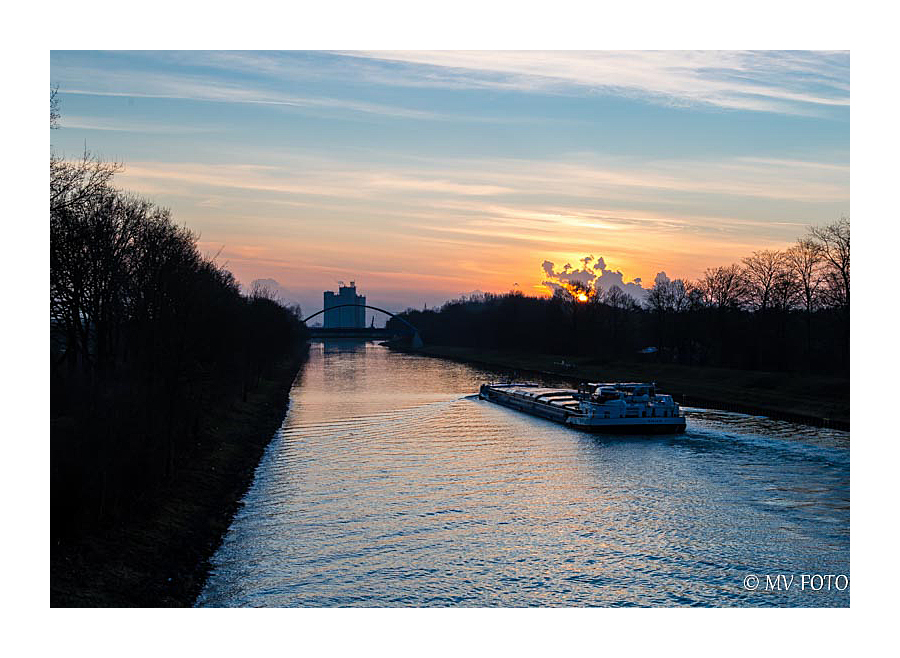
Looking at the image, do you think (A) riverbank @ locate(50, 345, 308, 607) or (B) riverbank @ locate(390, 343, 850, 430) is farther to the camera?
(B) riverbank @ locate(390, 343, 850, 430)

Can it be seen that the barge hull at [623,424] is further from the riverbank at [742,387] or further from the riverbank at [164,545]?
the riverbank at [164,545]

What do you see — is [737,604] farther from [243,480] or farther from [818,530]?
[243,480]

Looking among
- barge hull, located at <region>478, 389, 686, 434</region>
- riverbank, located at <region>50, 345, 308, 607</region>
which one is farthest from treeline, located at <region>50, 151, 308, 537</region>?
barge hull, located at <region>478, 389, 686, 434</region>

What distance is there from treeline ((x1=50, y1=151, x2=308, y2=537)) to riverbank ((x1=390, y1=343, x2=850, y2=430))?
95.2ft

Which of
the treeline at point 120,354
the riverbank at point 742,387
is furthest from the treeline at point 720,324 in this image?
the treeline at point 120,354

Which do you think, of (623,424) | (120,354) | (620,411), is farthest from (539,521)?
(120,354)

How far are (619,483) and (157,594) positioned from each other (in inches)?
655

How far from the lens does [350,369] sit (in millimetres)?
95625

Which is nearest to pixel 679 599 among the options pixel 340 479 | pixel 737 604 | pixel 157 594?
pixel 737 604

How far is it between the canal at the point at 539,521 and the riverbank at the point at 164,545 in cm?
67

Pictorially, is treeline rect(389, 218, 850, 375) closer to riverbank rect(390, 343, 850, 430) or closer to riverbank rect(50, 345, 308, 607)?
riverbank rect(390, 343, 850, 430)

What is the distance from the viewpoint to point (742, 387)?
186ft

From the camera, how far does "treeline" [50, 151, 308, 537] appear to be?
18859 mm

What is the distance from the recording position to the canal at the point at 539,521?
691 inches
